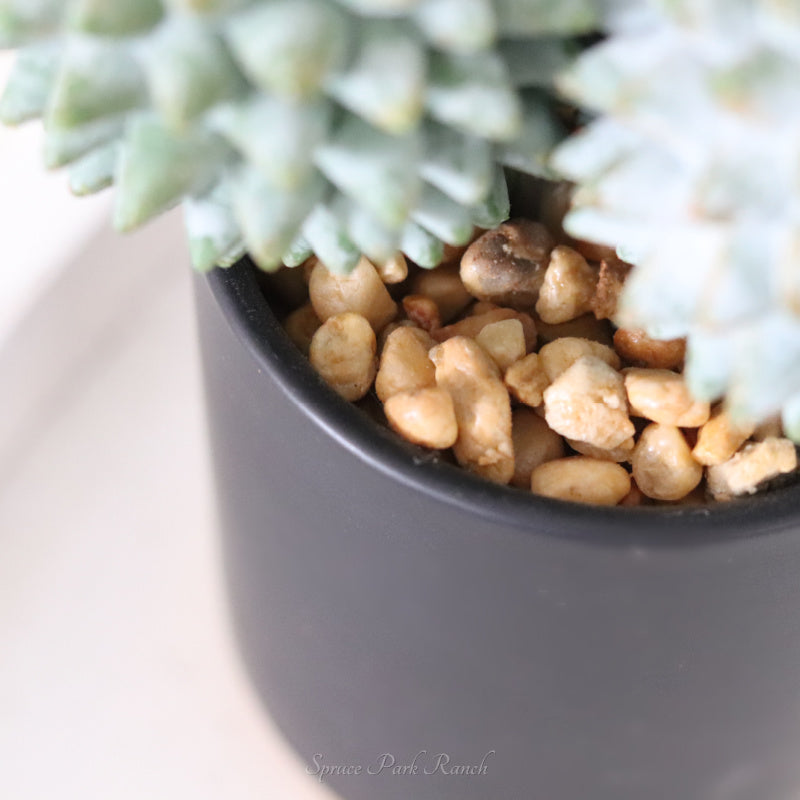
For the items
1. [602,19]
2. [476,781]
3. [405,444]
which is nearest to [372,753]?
[476,781]

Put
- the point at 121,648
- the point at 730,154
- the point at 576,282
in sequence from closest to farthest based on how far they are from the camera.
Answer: the point at 730,154, the point at 576,282, the point at 121,648

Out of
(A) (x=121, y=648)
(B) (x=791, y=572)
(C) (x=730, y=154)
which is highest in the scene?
(C) (x=730, y=154)

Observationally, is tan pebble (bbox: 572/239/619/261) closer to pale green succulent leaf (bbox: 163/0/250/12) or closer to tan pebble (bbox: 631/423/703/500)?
tan pebble (bbox: 631/423/703/500)

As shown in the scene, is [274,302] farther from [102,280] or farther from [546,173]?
[102,280]

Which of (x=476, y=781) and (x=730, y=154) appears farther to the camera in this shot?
(x=476, y=781)

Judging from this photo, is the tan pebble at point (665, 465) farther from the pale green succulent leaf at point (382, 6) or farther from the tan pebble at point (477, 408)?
the pale green succulent leaf at point (382, 6)

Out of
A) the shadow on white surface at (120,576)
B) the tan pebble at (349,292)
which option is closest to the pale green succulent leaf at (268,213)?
the tan pebble at (349,292)

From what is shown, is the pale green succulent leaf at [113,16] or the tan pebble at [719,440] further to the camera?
the tan pebble at [719,440]
